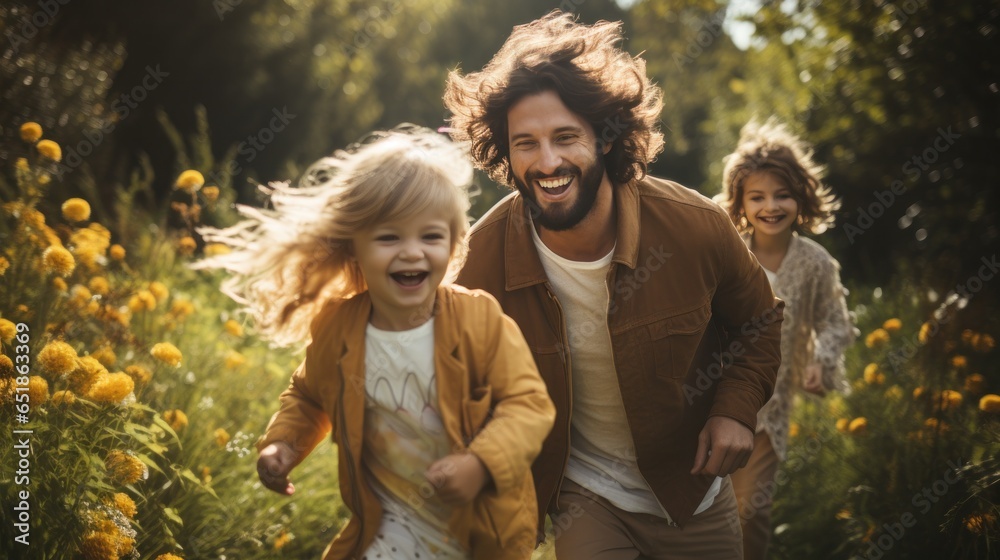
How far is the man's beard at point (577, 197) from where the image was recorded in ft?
10.7

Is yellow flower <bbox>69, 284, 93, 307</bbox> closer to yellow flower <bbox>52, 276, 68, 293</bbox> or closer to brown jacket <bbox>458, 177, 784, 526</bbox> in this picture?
yellow flower <bbox>52, 276, 68, 293</bbox>

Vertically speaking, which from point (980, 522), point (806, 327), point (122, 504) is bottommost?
point (122, 504)

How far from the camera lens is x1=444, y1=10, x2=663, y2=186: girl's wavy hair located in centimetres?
336

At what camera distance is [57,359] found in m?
3.12

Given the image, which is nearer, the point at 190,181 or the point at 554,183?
the point at 554,183

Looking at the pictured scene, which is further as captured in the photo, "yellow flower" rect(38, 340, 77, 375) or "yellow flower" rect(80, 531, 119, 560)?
"yellow flower" rect(38, 340, 77, 375)

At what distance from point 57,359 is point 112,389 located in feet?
0.74

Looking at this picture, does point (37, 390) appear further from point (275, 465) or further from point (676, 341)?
point (676, 341)

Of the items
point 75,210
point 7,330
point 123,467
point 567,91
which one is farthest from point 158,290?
point 567,91

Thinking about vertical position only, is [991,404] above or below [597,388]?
above

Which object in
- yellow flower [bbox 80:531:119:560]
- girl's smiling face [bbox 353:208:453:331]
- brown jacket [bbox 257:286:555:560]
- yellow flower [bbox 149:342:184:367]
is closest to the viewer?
brown jacket [bbox 257:286:555:560]

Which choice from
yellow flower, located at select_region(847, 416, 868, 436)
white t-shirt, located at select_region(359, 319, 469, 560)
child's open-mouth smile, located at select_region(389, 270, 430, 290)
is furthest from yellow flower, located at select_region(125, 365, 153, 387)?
yellow flower, located at select_region(847, 416, 868, 436)

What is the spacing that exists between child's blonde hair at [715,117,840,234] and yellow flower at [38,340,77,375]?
3.29 metres

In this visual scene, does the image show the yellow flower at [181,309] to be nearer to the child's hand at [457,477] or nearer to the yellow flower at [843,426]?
the child's hand at [457,477]
